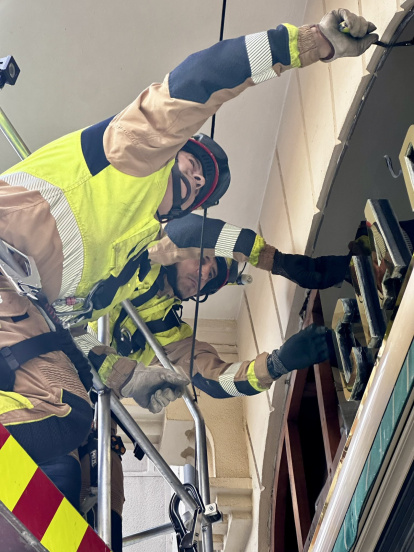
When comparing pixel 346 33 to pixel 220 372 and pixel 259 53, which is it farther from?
pixel 220 372

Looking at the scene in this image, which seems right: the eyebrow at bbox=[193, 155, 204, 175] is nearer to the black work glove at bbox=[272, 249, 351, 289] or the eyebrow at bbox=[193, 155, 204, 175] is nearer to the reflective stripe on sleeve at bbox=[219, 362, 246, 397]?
the black work glove at bbox=[272, 249, 351, 289]

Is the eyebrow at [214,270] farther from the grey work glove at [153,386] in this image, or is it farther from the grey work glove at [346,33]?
the grey work glove at [346,33]

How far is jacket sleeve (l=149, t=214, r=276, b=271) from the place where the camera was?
12.3 ft

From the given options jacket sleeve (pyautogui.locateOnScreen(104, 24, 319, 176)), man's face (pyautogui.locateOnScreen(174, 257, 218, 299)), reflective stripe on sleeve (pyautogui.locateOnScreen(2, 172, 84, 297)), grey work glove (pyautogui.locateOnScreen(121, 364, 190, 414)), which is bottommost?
grey work glove (pyautogui.locateOnScreen(121, 364, 190, 414))

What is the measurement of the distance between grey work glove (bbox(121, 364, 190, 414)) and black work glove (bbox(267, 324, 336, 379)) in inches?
19.9

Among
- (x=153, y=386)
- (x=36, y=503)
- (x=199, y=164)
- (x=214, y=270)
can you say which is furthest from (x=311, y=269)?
(x=36, y=503)

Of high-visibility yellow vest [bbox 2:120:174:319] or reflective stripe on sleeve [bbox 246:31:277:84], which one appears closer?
reflective stripe on sleeve [bbox 246:31:277:84]

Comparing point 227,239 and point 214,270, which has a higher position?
point 227,239

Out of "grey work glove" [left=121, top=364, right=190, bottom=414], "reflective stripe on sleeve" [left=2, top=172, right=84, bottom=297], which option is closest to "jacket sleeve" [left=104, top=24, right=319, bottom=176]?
"reflective stripe on sleeve" [left=2, top=172, right=84, bottom=297]

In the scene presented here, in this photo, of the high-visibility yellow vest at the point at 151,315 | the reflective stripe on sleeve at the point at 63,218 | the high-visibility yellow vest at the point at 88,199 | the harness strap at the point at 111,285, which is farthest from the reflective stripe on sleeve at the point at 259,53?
the high-visibility yellow vest at the point at 151,315

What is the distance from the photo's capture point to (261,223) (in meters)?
4.55

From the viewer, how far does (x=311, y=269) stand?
144 inches

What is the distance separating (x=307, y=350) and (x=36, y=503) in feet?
5.33

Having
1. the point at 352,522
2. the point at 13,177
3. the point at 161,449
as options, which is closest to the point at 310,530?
the point at 352,522
